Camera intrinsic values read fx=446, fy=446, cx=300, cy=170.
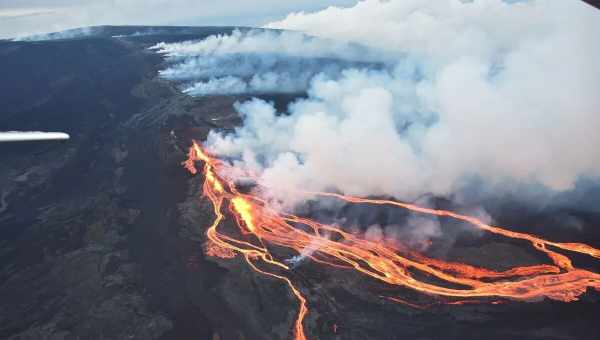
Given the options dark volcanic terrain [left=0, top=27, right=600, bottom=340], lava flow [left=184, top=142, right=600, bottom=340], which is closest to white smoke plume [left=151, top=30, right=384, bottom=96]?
dark volcanic terrain [left=0, top=27, right=600, bottom=340]

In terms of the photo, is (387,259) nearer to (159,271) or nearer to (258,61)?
(159,271)

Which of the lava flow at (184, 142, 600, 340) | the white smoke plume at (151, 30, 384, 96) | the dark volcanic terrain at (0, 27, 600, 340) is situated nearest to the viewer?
the dark volcanic terrain at (0, 27, 600, 340)

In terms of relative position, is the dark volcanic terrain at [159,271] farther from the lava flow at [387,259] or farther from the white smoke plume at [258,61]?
the white smoke plume at [258,61]

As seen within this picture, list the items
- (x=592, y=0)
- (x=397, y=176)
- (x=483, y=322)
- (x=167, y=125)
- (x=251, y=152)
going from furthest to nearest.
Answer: (x=167, y=125) < (x=251, y=152) < (x=397, y=176) < (x=483, y=322) < (x=592, y=0)

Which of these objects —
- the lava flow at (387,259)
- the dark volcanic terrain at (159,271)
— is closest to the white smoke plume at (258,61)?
the dark volcanic terrain at (159,271)

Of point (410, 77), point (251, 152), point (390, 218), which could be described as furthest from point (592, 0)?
point (410, 77)

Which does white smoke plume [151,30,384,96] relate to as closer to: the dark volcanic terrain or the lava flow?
the dark volcanic terrain

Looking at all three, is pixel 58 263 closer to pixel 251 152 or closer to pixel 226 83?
pixel 251 152
